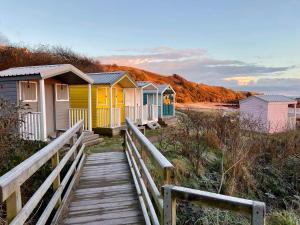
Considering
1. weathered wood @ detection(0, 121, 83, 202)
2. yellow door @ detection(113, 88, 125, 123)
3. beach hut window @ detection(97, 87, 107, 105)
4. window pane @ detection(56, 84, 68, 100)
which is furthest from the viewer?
yellow door @ detection(113, 88, 125, 123)

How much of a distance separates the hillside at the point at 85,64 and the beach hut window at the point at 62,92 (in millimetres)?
9688

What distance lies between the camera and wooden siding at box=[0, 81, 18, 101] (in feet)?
32.2

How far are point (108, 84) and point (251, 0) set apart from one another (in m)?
8.34

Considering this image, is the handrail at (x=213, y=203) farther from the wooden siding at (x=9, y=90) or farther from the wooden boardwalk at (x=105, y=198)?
the wooden siding at (x=9, y=90)

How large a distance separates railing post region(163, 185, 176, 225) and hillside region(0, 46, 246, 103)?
67.4ft

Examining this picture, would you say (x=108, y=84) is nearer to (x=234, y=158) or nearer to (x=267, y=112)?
(x=234, y=158)

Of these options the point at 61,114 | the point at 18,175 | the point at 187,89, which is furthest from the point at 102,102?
the point at 187,89

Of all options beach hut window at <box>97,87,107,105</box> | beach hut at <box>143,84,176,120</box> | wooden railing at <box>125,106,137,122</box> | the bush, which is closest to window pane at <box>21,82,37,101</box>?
beach hut window at <box>97,87,107,105</box>

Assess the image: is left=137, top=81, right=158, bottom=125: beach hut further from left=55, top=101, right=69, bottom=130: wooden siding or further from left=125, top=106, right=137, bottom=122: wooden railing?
left=55, top=101, right=69, bottom=130: wooden siding

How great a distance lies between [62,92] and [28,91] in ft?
6.56

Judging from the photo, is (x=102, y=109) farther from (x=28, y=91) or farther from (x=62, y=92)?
(x=28, y=91)

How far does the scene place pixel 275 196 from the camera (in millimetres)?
8305

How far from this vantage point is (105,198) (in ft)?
14.2

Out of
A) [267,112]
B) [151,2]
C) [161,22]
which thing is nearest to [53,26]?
[161,22]
